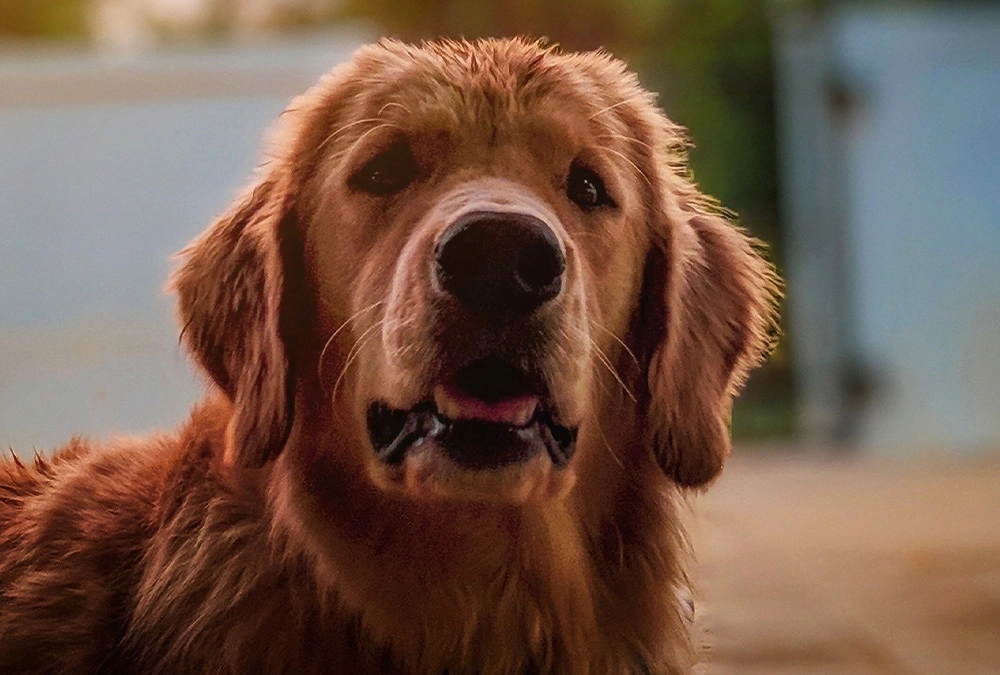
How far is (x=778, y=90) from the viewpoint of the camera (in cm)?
510

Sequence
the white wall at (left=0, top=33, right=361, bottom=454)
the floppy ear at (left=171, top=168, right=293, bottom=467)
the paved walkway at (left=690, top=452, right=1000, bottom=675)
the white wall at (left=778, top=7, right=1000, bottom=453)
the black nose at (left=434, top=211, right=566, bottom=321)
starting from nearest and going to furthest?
the black nose at (left=434, top=211, right=566, bottom=321) < the floppy ear at (left=171, top=168, right=293, bottom=467) < the white wall at (left=0, top=33, right=361, bottom=454) < the paved walkway at (left=690, top=452, right=1000, bottom=675) < the white wall at (left=778, top=7, right=1000, bottom=453)

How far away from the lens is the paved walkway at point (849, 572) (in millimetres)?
2469

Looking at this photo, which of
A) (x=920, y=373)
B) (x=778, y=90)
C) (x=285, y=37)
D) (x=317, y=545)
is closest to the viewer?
(x=317, y=545)

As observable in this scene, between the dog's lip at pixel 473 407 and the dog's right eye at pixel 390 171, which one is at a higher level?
the dog's right eye at pixel 390 171

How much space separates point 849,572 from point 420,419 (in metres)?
2.31

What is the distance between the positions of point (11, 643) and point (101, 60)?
4.64 ft

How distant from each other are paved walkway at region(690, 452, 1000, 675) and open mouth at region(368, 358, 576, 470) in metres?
0.56

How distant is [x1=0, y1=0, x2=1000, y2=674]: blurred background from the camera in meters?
2.10

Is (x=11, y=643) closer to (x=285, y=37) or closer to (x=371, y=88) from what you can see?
(x=371, y=88)

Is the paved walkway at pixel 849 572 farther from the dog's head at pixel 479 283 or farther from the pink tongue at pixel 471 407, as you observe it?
the pink tongue at pixel 471 407

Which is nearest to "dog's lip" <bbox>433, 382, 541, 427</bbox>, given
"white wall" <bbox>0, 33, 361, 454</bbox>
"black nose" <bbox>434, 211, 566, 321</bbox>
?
"black nose" <bbox>434, 211, 566, 321</bbox>

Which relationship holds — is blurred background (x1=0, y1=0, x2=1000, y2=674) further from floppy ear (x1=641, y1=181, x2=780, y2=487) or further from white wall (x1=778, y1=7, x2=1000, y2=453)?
floppy ear (x1=641, y1=181, x2=780, y2=487)

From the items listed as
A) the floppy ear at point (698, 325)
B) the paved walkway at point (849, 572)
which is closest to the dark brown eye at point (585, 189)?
the floppy ear at point (698, 325)

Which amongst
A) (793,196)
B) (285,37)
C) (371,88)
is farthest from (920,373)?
(371,88)
